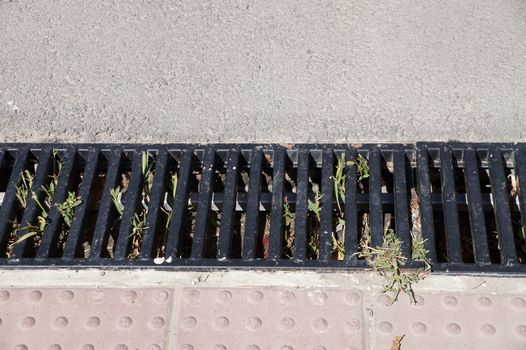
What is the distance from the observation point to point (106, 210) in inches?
96.9

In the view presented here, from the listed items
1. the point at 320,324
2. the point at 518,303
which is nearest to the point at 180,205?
the point at 320,324

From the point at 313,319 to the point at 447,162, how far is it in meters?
0.82

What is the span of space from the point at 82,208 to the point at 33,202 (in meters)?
0.19

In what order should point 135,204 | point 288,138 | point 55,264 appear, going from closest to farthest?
point 55,264, point 135,204, point 288,138

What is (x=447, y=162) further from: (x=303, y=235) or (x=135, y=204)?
(x=135, y=204)

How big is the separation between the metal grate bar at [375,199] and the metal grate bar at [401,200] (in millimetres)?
56

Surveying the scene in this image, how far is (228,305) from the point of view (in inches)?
85.9

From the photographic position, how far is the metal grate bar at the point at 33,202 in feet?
7.78

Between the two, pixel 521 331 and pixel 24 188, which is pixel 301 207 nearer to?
pixel 521 331

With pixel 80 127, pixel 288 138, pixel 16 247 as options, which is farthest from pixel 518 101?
pixel 16 247

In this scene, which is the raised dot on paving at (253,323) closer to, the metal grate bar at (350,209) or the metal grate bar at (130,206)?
the metal grate bar at (350,209)

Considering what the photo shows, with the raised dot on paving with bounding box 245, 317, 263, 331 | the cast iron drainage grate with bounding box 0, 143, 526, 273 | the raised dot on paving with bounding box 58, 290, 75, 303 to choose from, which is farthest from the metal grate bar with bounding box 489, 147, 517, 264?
the raised dot on paving with bounding box 58, 290, 75, 303

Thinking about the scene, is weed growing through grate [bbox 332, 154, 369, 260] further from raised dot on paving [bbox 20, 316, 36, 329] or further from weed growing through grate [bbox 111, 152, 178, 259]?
raised dot on paving [bbox 20, 316, 36, 329]

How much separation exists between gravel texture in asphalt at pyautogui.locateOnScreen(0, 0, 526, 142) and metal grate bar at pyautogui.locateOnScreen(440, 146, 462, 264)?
0.53 feet
